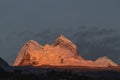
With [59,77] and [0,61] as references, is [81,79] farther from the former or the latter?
[0,61]

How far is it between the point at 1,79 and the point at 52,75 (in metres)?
10.4

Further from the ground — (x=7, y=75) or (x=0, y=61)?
(x=0, y=61)

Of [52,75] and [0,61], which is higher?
[0,61]

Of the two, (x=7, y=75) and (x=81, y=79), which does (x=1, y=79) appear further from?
(x=81, y=79)

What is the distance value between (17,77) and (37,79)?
2.77 meters

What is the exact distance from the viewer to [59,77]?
294ft

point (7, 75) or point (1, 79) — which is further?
point (7, 75)

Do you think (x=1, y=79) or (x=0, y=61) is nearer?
(x=1, y=79)

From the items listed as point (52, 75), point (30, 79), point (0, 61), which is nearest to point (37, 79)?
point (30, 79)

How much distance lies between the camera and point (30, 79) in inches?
3369

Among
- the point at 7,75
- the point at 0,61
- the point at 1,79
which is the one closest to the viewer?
the point at 1,79

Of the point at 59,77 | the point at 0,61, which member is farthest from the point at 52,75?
the point at 0,61

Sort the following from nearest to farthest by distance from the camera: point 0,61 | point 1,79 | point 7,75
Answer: point 1,79, point 7,75, point 0,61

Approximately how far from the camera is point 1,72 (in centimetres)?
9531
